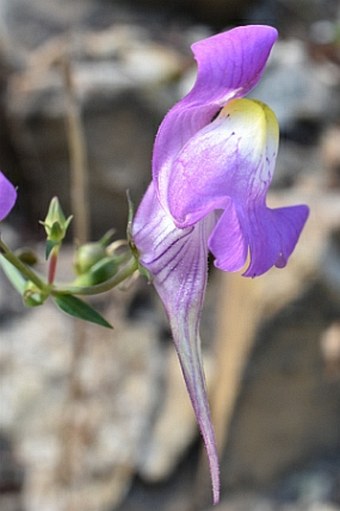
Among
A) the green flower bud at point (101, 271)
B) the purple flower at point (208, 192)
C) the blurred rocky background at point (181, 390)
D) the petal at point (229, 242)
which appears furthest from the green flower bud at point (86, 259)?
the blurred rocky background at point (181, 390)

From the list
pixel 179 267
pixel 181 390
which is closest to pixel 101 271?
pixel 179 267

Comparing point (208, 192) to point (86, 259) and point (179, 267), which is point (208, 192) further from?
point (86, 259)

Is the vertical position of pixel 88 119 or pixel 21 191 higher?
pixel 88 119

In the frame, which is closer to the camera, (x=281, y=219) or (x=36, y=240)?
(x=281, y=219)

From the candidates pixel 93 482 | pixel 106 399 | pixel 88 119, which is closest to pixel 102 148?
pixel 88 119

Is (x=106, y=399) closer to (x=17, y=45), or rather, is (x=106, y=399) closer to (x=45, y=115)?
(x=45, y=115)

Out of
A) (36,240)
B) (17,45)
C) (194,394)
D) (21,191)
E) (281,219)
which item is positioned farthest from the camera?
(17,45)

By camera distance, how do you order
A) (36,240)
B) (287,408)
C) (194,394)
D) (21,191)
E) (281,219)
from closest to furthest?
(194,394) → (281,219) → (287,408) → (36,240) → (21,191)

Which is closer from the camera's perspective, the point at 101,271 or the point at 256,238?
the point at 256,238

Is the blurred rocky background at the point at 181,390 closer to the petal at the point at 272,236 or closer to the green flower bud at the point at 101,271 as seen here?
the green flower bud at the point at 101,271
